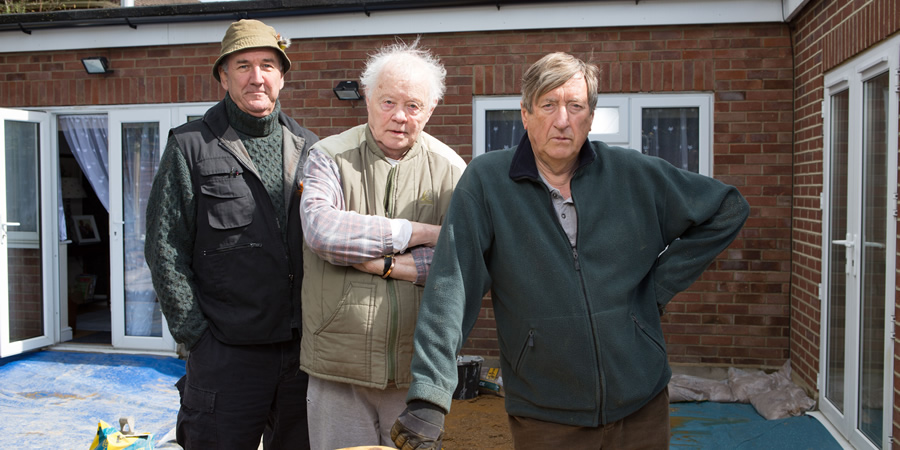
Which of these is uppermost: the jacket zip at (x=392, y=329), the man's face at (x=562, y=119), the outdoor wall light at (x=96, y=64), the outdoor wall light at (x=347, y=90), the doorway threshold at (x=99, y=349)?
the outdoor wall light at (x=96, y=64)

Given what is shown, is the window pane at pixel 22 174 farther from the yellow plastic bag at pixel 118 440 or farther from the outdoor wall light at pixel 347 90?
the yellow plastic bag at pixel 118 440

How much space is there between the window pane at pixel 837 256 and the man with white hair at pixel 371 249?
3143 millimetres

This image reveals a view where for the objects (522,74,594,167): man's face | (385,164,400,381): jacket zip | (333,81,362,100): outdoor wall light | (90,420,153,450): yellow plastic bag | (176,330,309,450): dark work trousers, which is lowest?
(90,420,153,450): yellow plastic bag

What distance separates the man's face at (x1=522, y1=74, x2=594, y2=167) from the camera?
6.45 feet

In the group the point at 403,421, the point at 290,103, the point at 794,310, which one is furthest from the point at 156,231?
the point at 794,310

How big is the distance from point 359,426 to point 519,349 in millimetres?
617

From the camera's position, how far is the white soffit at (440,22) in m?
5.09

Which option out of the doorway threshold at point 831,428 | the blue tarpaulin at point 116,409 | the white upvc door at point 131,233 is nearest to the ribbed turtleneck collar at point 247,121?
the blue tarpaulin at point 116,409

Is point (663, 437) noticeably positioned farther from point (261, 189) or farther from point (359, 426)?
point (261, 189)

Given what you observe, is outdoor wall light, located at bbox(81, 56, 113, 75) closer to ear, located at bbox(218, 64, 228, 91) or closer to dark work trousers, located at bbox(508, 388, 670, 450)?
ear, located at bbox(218, 64, 228, 91)

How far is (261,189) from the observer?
2.45m

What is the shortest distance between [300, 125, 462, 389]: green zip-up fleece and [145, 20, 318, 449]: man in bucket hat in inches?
9.5

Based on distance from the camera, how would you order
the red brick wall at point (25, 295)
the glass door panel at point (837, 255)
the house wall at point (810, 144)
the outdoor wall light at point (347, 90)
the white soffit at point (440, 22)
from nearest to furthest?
1. the house wall at point (810, 144)
2. the glass door panel at point (837, 255)
3. the white soffit at point (440, 22)
4. the outdoor wall light at point (347, 90)
5. the red brick wall at point (25, 295)

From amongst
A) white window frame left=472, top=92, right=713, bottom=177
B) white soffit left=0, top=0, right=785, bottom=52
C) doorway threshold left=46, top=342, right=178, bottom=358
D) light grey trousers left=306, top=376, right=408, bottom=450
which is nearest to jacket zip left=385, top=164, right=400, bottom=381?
light grey trousers left=306, top=376, right=408, bottom=450
